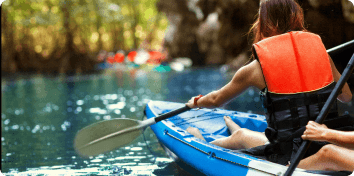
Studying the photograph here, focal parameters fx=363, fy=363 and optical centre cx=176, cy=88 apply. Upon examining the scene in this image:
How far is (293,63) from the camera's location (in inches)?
85.0

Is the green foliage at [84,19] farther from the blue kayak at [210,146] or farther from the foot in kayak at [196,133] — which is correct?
the foot in kayak at [196,133]

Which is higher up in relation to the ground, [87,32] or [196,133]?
[87,32]

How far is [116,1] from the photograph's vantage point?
94.0 ft

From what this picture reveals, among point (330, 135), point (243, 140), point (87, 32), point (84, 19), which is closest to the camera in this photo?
point (330, 135)

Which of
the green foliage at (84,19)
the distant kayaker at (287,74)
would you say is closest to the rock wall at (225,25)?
the distant kayaker at (287,74)

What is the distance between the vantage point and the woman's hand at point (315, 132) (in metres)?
1.91

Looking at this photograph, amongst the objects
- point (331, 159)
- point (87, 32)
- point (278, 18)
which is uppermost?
point (87, 32)

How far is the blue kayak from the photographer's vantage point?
2391mm

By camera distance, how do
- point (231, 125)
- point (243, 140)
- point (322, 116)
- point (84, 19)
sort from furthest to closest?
point (84, 19), point (231, 125), point (243, 140), point (322, 116)

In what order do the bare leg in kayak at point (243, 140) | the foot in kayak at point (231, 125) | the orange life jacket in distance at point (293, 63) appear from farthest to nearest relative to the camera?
the foot in kayak at point (231, 125) < the bare leg in kayak at point (243, 140) < the orange life jacket in distance at point (293, 63)

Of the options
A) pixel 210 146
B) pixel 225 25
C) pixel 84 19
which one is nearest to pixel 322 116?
pixel 210 146

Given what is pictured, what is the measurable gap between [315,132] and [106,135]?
221 cm

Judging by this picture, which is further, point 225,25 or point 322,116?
point 225,25

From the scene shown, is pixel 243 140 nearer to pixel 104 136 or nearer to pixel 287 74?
pixel 287 74
